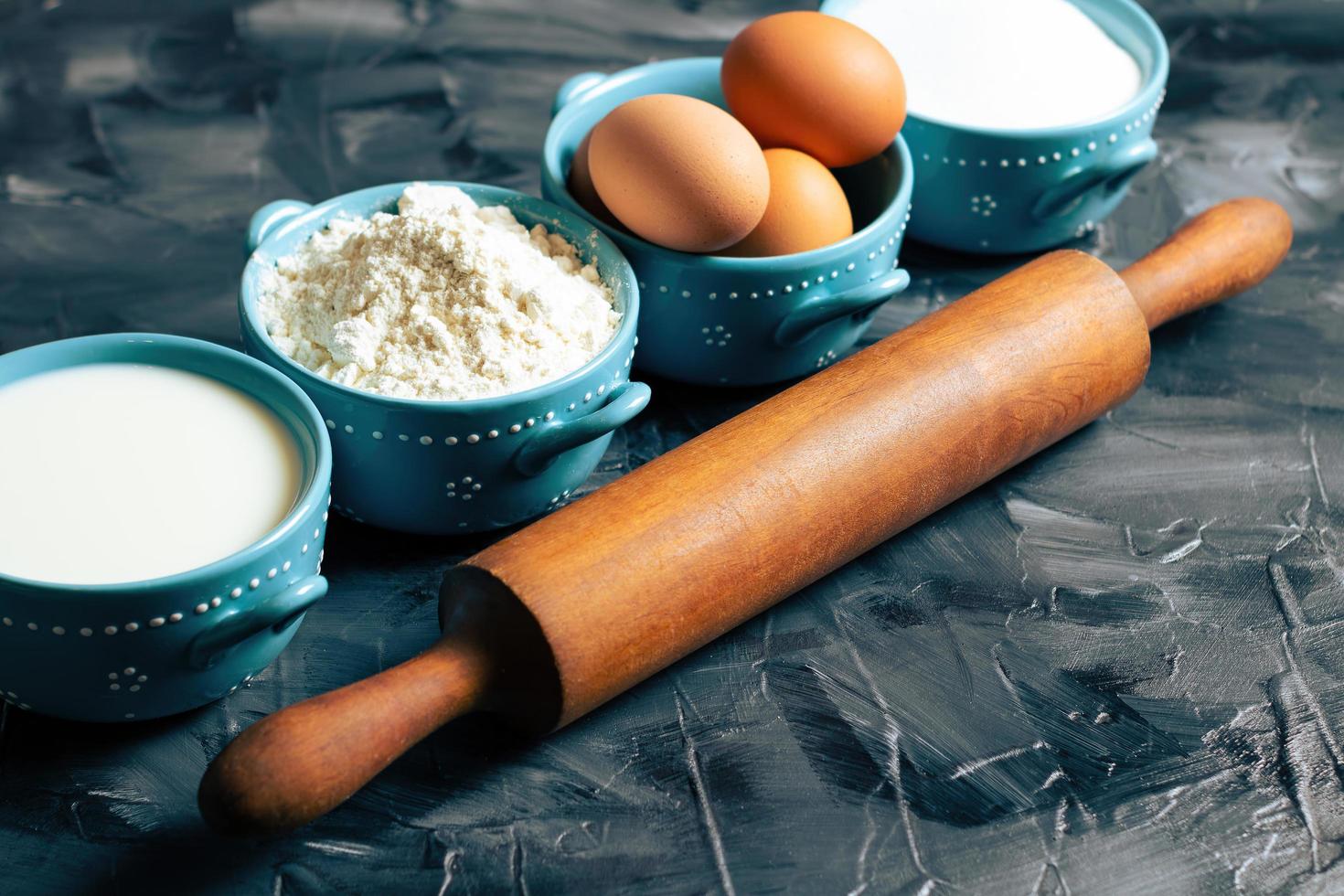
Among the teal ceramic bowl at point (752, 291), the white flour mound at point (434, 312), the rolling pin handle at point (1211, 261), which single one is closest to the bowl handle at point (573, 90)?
the teal ceramic bowl at point (752, 291)

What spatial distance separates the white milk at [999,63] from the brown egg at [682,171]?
33 centimetres

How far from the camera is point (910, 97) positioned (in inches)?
51.6

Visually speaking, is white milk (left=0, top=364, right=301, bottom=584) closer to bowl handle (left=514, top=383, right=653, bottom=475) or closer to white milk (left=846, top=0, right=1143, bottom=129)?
bowl handle (left=514, top=383, right=653, bottom=475)

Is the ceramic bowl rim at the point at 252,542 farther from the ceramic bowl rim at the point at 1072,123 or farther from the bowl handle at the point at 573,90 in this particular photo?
the ceramic bowl rim at the point at 1072,123

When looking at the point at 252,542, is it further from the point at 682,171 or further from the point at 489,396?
the point at 682,171

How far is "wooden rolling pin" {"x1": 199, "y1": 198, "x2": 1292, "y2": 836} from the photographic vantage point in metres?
0.78

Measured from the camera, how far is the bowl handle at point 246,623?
0.79 metres

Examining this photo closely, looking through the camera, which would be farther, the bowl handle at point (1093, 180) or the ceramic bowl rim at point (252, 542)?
the bowl handle at point (1093, 180)

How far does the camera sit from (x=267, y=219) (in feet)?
3.38

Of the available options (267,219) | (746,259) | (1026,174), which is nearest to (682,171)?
(746,259)

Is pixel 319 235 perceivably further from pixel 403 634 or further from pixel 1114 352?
pixel 1114 352

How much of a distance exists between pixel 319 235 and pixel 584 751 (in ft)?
1.45

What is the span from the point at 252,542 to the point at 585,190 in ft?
1.45

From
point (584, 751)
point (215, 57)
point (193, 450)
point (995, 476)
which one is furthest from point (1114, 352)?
point (215, 57)
